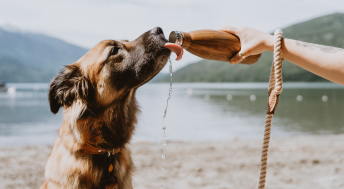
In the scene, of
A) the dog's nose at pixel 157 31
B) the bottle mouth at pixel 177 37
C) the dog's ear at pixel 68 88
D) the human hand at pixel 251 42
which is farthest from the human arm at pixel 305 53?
the dog's ear at pixel 68 88

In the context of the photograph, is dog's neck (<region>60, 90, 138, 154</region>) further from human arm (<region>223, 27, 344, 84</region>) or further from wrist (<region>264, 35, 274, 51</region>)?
wrist (<region>264, 35, 274, 51</region>)

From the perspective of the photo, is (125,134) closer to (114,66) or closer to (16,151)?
(114,66)

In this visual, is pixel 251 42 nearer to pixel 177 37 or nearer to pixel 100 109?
pixel 177 37

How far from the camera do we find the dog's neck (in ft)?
12.2

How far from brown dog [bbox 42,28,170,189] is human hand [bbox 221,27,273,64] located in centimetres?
140

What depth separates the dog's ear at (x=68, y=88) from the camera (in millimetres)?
3738

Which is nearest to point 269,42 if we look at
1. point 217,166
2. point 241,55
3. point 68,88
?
point 241,55

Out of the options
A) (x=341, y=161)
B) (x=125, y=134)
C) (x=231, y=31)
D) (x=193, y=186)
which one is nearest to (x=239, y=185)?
(x=193, y=186)

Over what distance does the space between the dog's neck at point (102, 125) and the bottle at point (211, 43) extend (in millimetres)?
1553

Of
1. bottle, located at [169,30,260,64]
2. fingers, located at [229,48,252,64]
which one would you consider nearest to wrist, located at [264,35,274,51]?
fingers, located at [229,48,252,64]

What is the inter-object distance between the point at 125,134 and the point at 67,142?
0.65 metres

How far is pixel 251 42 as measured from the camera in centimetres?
242

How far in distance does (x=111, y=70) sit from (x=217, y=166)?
615 cm

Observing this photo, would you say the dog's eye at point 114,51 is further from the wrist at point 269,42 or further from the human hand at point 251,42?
the wrist at point 269,42
